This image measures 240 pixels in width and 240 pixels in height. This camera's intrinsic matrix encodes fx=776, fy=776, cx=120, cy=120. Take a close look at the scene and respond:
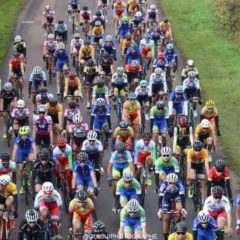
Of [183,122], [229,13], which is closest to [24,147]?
[183,122]

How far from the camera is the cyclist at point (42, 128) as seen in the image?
2405cm

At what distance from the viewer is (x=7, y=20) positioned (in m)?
46.9

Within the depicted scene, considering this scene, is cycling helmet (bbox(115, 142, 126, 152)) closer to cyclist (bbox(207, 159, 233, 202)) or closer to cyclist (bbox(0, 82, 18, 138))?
cyclist (bbox(207, 159, 233, 202))

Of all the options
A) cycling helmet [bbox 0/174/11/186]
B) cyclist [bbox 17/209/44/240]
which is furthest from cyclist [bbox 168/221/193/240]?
cycling helmet [bbox 0/174/11/186]

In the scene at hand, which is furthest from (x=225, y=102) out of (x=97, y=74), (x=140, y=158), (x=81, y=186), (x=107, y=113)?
(x=81, y=186)

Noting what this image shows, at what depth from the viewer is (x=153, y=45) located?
114ft

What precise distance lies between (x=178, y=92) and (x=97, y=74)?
5.01 m

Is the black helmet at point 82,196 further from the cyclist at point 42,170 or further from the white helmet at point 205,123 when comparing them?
the white helmet at point 205,123

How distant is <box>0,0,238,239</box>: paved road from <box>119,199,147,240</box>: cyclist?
6.87 feet

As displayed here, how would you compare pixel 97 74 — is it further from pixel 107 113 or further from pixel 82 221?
pixel 82 221

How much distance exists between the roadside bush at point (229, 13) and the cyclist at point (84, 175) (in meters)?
28.3

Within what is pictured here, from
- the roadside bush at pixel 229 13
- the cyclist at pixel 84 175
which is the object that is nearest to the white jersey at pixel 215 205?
the cyclist at pixel 84 175

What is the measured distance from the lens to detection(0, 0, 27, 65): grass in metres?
41.0

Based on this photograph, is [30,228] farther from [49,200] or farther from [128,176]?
[128,176]
